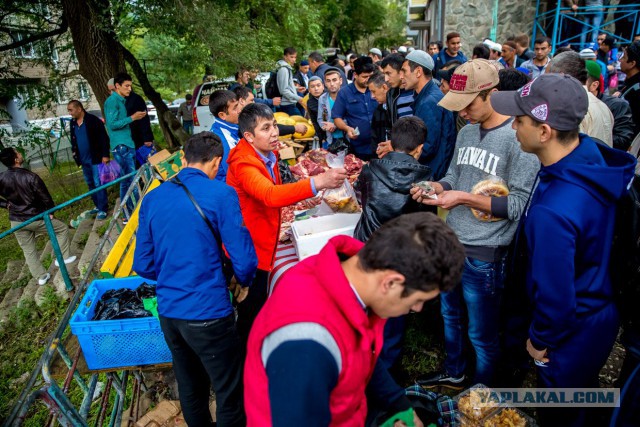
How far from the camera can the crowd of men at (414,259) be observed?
1.41 m

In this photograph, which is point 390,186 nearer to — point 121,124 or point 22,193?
point 22,193

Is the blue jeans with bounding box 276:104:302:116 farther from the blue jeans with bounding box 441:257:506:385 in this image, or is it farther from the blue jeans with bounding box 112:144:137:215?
the blue jeans with bounding box 441:257:506:385

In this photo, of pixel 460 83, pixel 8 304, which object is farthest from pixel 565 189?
pixel 8 304

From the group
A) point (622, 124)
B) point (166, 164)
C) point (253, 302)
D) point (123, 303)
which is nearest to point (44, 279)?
point (166, 164)

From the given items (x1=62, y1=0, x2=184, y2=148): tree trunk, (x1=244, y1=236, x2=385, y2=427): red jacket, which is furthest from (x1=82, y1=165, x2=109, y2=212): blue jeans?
(x1=244, y1=236, x2=385, y2=427): red jacket

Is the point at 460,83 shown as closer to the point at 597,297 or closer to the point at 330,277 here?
the point at 597,297

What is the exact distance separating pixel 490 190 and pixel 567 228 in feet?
2.57

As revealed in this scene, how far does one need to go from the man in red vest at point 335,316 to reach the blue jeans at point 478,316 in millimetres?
1376

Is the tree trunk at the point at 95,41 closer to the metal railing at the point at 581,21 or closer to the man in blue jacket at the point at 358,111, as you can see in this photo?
the man in blue jacket at the point at 358,111

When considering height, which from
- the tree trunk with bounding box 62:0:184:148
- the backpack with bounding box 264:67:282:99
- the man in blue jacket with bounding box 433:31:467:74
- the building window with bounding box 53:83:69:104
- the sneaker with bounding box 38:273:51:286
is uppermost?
the tree trunk with bounding box 62:0:184:148

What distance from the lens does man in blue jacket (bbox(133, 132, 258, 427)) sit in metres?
2.51

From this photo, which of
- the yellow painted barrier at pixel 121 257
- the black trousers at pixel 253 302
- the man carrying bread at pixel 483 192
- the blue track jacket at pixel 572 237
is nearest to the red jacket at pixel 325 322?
the blue track jacket at pixel 572 237

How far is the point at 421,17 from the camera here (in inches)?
1053

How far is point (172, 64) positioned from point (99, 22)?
13.1 ft
